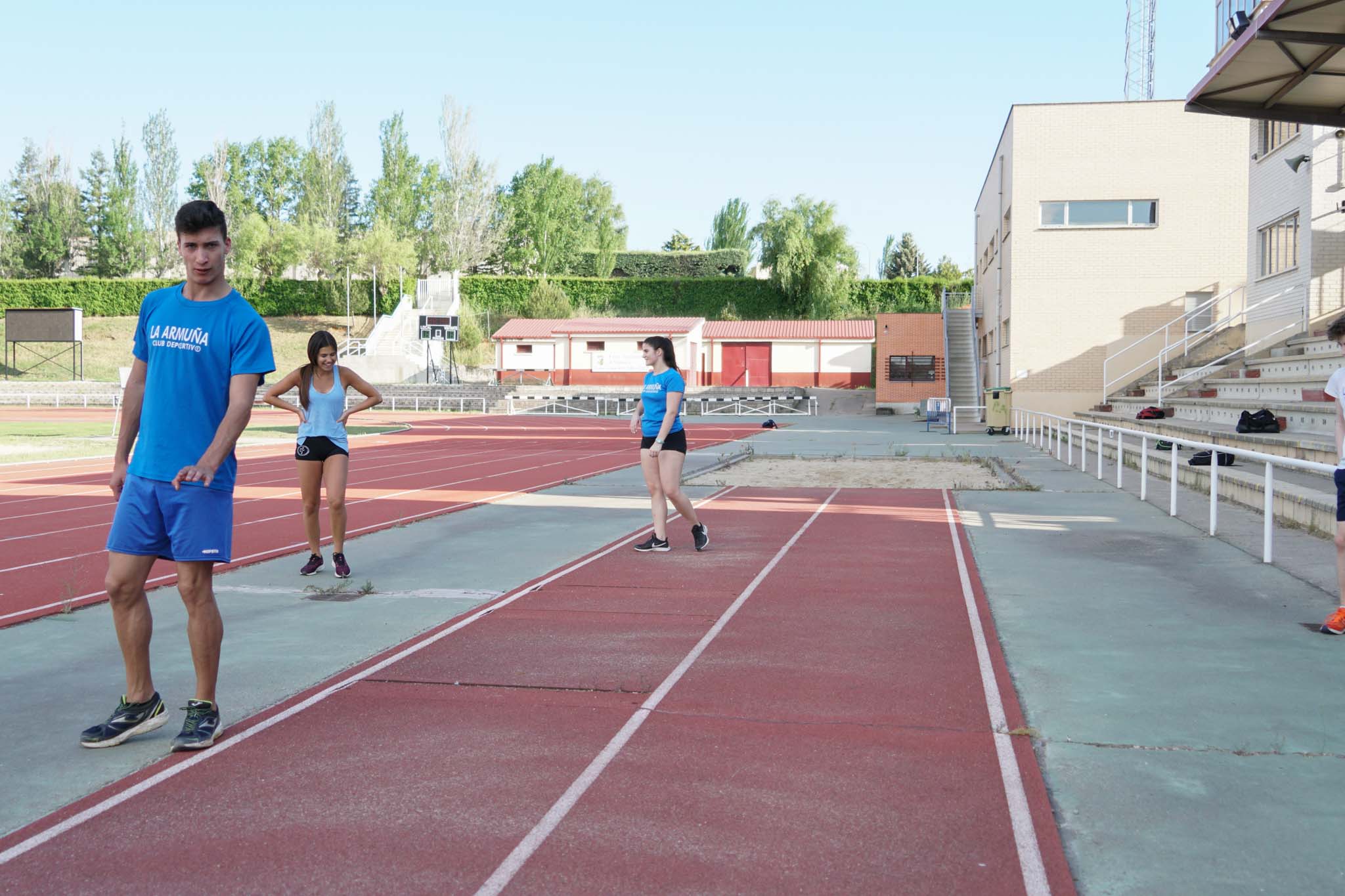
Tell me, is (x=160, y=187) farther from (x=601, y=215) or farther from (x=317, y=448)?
(x=317, y=448)

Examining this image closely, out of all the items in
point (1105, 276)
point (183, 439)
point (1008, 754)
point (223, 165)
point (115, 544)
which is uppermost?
point (223, 165)

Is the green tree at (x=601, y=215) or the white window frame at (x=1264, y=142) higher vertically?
the green tree at (x=601, y=215)

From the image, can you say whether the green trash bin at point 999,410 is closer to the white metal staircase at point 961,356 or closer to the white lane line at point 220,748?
the white metal staircase at point 961,356

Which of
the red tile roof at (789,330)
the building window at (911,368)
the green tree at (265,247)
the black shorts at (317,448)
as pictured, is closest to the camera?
the black shorts at (317,448)

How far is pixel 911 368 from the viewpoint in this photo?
48094mm

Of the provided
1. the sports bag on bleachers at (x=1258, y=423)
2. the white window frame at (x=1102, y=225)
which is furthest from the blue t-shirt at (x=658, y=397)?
the white window frame at (x=1102, y=225)

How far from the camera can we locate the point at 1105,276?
1355 inches

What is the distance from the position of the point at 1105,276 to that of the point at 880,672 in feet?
105

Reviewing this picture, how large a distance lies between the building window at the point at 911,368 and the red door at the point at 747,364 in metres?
10.9

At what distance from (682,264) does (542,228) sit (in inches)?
520

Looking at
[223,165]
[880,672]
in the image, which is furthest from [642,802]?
[223,165]

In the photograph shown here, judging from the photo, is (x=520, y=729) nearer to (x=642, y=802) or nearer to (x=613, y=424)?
(x=642, y=802)

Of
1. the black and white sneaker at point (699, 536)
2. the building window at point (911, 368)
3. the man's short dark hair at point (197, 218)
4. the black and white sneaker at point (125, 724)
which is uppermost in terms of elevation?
the building window at point (911, 368)

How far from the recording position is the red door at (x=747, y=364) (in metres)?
58.3
